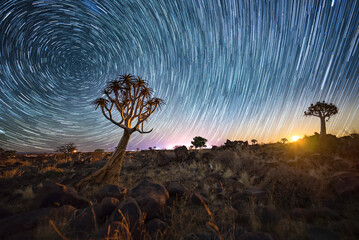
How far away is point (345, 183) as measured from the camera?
3820mm

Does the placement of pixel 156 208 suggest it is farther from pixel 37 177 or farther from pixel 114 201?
pixel 37 177

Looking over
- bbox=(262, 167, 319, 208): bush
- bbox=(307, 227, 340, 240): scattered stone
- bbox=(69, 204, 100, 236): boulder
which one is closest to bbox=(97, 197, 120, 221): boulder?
bbox=(69, 204, 100, 236): boulder

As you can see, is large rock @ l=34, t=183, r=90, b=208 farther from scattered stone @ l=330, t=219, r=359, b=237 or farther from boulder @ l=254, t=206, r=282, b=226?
scattered stone @ l=330, t=219, r=359, b=237

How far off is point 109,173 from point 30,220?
168 inches

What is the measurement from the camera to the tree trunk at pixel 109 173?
6.28m

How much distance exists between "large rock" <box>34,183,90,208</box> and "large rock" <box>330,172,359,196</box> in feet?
22.8

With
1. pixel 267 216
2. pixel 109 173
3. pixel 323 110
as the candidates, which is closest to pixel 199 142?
pixel 323 110

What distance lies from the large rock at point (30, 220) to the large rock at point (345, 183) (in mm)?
6824

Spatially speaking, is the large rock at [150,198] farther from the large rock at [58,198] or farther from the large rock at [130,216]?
the large rock at [58,198]

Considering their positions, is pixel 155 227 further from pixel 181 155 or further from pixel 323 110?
pixel 323 110

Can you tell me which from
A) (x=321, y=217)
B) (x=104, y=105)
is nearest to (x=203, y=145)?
(x=104, y=105)

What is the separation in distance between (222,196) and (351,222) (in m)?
2.61

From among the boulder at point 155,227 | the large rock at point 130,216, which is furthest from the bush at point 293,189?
the large rock at point 130,216

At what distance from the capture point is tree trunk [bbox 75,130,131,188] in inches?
247
